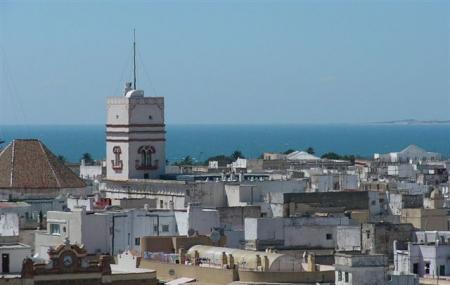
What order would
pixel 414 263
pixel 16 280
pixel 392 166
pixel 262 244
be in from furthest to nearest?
1. pixel 392 166
2. pixel 262 244
3. pixel 414 263
4. pixel 16 280

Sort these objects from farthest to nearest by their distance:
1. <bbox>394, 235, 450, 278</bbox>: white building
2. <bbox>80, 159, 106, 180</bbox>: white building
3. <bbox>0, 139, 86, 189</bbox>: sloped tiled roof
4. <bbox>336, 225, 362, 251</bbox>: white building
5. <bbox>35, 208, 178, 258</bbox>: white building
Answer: <bbox>80, 159, 106, 180</bbox>: white building < <bbox>0, 139, 86, 189</bbox>: sloped tiled roof < <bbox>336, 225, 362, 251</bbox>: white building < <bbox>35, 208, 178, 258</bbox>: white building < <bbox>394, 235, 450, 278</bbox>: white building

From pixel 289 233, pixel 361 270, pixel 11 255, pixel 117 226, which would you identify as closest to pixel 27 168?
pixel 117 226

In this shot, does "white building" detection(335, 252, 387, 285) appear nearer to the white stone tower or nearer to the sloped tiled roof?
the sloped tiled roof

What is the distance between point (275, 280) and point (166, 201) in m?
18.7

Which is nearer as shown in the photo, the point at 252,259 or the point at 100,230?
the point at 252,259

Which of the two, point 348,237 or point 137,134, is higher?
point 137,134

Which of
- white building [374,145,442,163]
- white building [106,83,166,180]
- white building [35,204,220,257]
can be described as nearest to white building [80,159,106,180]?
white building [106,83,166,180]

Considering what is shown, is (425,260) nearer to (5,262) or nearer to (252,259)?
(252,259)

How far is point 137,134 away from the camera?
7044 cm

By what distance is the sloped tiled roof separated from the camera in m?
65.5

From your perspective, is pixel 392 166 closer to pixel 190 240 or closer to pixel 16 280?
pixel 190 240

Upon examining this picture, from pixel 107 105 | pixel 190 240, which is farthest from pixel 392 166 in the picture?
pixel 190 240

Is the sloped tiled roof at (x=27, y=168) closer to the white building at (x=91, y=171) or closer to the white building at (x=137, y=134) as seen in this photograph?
the white building at (x=137, y=134)

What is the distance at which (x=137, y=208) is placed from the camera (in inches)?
2467
